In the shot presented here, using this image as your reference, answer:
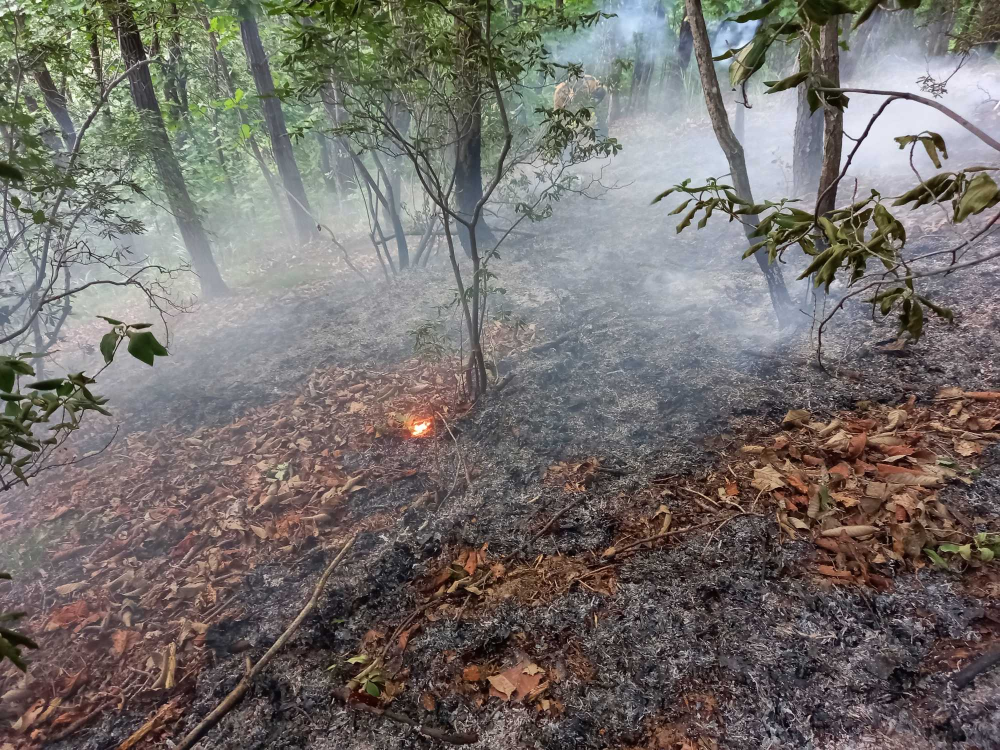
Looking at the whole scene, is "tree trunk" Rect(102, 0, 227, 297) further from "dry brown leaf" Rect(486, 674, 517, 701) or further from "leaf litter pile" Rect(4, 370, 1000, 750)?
"dry brown leaf" Rect(486, 674, 517, 701)

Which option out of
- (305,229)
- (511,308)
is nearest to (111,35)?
(511,308)

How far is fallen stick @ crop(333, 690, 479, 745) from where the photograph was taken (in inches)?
78.8

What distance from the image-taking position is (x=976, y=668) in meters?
1.73

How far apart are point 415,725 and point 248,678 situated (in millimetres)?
925

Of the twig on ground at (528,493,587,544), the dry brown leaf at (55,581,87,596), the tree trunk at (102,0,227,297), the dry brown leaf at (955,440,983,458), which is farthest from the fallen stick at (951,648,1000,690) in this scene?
the tree trunk at (102,0,227,297)

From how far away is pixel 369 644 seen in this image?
246 centimetres

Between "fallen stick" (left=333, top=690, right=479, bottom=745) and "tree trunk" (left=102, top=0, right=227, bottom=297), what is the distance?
6.14 metres

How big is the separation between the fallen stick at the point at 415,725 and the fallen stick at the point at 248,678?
0.47 meters

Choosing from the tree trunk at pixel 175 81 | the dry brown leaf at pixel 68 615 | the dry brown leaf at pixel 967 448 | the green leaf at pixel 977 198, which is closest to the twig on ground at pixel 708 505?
the dry brown leaf at pixel 967 448

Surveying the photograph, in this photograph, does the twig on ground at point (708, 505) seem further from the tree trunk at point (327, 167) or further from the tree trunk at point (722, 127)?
the tree trunk at point (327, 167)

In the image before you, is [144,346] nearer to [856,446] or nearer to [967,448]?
[856,446]

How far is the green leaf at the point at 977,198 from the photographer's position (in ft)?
3.31

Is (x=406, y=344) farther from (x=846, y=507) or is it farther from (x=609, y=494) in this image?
(x=846, y=507)

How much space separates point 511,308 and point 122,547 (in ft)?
14.4
